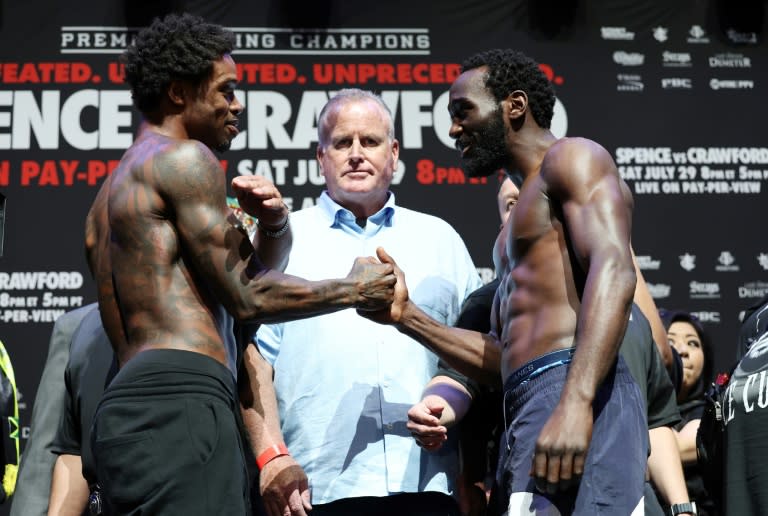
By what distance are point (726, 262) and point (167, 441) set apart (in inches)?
175

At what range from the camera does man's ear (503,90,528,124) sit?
2.90m

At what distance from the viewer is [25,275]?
5.57m

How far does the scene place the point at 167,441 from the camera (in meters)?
2.20

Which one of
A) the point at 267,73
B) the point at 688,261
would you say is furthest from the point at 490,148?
the point at 688,261

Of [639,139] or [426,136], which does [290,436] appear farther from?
[639,139]

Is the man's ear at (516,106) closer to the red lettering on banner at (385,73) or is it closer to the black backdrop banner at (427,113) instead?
the black backdrop banner at (427,113)

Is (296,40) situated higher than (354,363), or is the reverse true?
(296,40)

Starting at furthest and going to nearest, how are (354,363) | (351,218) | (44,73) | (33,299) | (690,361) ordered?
1. (44,73)
2. (33,299)
3. (690,361)
4. (351,218)
5. (354,363)

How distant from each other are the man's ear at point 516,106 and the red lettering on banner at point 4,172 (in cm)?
365

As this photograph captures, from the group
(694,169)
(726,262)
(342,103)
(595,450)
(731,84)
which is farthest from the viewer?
(731,84)

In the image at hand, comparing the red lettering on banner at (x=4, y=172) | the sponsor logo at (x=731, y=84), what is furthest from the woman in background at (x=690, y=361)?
the red lettering on banner at (x=4, y=172)

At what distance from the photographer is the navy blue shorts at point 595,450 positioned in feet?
7.50

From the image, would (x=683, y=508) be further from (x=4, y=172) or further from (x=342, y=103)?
(x=4, y=172)

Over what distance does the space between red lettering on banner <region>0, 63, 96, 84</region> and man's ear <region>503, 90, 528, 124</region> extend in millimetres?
3553
